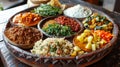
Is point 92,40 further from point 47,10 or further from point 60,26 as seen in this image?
point 47,10

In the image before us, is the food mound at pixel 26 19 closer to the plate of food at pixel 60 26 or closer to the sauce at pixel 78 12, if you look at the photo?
the plate of food at pixel 60 26

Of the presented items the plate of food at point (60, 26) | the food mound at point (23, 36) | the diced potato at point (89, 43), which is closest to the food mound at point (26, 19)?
the plate of food at point (60, 26)

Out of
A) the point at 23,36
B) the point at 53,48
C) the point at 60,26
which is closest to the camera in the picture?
the point at 53,48

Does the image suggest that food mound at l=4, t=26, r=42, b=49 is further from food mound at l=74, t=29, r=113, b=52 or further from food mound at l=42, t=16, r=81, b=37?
food mound at l=74, t=29, r=113, b=52

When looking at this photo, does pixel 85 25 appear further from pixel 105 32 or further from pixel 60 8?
pixel 60 8

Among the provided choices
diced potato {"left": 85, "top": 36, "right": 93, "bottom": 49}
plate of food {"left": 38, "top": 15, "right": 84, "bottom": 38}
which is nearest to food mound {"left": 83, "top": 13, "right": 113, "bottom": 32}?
plate of food {"left": 38, "top": 15, "right": 84, "bottom": 38}

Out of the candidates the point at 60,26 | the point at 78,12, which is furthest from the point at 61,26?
the point at 78,12

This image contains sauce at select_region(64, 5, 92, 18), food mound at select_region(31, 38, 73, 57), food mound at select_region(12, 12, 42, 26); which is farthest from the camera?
sauce at select_region(64, 5, 92, 18)
